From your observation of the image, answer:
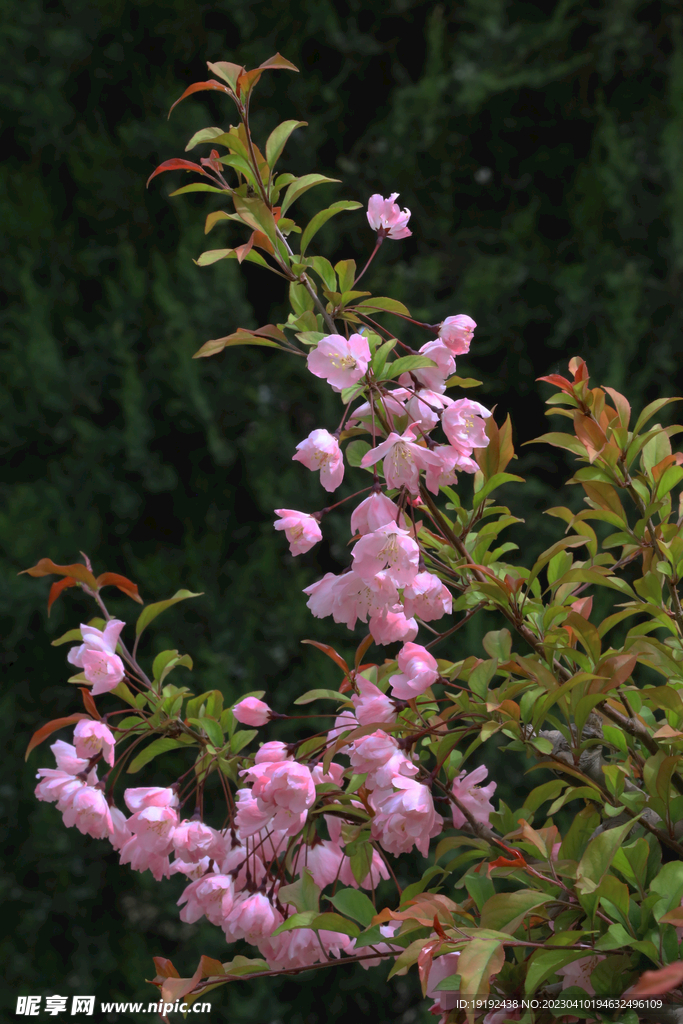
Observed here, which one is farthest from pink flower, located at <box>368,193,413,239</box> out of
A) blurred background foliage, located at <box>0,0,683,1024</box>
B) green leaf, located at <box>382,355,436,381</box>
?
blurred background foliage, located at <box>0,0,683,1024</box>

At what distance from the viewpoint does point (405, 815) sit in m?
0.59

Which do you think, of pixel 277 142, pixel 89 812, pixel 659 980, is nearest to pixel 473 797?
pixel 89 812

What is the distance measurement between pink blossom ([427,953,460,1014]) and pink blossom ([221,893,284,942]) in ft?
0.44

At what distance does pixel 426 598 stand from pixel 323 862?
1.06 feet

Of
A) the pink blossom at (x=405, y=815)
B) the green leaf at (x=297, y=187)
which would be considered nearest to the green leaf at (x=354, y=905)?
the pink blossom at (x=405, y=815)

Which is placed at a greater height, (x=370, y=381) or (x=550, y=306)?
(x=370, y=381)

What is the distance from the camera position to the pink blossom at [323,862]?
0.72 m

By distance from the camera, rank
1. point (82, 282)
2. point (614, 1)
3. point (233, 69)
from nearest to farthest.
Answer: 1. point (233, 69)
2. point (614, 1)
3. point (82, 282)

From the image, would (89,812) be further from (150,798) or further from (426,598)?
(426,598)

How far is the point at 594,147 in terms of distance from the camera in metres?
1.93

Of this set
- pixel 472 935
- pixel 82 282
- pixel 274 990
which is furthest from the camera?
pixel 82 282

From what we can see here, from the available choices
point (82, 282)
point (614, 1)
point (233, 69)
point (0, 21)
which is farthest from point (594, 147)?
point (233, 69)

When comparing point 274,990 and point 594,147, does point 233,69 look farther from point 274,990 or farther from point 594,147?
point 274,990

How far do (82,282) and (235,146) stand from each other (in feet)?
5.52
